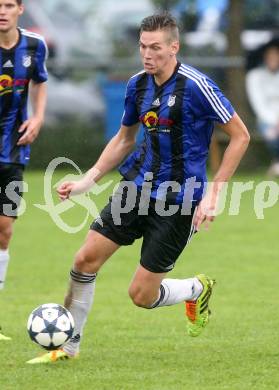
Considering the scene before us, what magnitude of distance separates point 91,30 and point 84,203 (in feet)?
27.4

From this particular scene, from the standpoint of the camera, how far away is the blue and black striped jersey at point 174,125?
681 cm

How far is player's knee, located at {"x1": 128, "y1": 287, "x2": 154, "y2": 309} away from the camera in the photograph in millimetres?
6930

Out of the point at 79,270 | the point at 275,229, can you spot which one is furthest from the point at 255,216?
the point at 79,270

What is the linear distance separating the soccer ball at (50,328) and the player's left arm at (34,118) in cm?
166

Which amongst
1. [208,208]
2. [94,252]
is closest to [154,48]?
[208,208]

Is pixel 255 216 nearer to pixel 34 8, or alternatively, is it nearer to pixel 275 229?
pixel 275 229

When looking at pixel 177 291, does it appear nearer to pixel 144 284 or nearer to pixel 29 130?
pixel 144 284

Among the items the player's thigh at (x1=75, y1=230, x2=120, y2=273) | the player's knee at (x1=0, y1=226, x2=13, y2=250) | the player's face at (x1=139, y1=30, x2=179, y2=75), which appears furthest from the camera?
the player's knee at (x1=0, y1=226, x2=13, y2=250)

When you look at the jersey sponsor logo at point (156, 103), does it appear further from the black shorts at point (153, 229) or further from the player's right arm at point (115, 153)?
the black shorts at point (153, 229)

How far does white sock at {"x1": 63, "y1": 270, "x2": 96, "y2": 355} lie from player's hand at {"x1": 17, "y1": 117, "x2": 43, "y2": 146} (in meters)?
1.41

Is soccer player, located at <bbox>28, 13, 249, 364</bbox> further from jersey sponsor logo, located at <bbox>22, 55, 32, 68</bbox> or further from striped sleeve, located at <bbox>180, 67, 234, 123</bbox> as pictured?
jersey sponsor logo, located at <bbox>22, 55, 32, 68</bbox>

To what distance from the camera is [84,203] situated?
642 inches

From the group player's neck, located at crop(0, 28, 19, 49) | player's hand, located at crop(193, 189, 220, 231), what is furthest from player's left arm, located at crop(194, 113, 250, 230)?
player's neck, located at crop(0, 28, 19, 49)

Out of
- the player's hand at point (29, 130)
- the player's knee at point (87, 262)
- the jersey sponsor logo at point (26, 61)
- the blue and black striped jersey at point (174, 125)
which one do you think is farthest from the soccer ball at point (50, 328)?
the jersey sponsor logo at point (26, 61)
